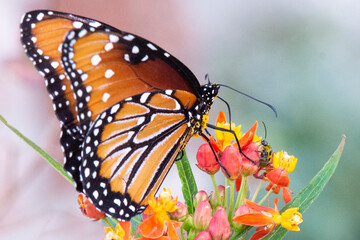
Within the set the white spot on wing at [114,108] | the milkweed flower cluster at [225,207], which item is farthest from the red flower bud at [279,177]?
the white spot on wing at [114,108]

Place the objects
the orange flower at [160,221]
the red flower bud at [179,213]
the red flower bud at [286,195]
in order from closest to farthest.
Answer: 1. the orange flower at [160,221]
2. the red flower bud at [179,213]
3. the red flower bud at [286,195]

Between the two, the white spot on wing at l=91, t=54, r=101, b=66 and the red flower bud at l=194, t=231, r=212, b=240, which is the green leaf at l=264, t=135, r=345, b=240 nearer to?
the red flower bud at l=194, t=231, r=212, b=240

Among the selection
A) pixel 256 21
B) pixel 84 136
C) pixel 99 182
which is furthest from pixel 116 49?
pixel 256 21

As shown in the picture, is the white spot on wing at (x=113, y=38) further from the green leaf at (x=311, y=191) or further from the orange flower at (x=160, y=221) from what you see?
the green leaf at (x=311, y=191)

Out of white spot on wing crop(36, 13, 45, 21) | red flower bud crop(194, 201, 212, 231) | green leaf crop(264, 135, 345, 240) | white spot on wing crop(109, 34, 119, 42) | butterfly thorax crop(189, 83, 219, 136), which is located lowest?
red flower bud crop(194, 201, 212, 231)

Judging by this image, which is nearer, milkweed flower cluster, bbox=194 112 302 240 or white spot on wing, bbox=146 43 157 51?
milkweed flower cluster, bbox=194 112 302 240

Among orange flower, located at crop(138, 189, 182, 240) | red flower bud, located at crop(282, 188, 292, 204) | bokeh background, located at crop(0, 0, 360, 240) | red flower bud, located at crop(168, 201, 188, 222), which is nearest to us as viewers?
orange flower, located at crop(138, 189, 182, 240)

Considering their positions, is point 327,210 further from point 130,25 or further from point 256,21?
point 130,25

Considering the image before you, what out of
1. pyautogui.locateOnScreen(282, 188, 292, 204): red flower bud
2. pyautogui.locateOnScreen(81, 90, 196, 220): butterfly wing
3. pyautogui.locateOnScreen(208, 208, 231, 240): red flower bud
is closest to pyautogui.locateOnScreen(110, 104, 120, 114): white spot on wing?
pyautogui.locateOnScreen(81, 90, 196, 220): butterfly wing
